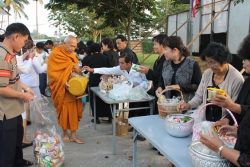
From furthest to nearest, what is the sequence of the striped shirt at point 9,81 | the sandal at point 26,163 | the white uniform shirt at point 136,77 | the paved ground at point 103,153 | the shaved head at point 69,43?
the white uniform shirt at point 136,77, the shaved head at point 69,43, the paved ground at point 103,153, the sandal at point 26,163, the striped shirt at point 9,81

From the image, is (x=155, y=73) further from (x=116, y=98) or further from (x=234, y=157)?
(x=234, y=157)

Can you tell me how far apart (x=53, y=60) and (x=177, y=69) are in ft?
5.99

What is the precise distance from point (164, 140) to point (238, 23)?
7.31 meters

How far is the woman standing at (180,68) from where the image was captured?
8.58 feet

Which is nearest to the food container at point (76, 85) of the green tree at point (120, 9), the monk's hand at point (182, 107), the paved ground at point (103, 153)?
the paved ground at point (103, 153)

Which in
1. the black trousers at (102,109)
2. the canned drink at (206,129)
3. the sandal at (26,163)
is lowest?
the sandal at (26,163)

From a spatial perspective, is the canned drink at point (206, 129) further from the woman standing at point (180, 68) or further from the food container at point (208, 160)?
the woman standing at point (180, 68)

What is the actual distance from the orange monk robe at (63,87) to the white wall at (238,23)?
624 centimetres

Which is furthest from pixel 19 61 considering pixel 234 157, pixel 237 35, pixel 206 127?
pixel 237 35

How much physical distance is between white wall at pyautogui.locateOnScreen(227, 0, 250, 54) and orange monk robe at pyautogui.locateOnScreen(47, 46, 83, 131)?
6242 millimetres

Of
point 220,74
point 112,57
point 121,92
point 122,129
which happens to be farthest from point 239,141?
point 112,57

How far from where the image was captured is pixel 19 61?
10.1 feet

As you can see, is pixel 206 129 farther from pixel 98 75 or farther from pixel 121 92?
pixel 98 75

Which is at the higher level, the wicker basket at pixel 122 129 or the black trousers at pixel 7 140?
the black trousers at pixel 7 140
